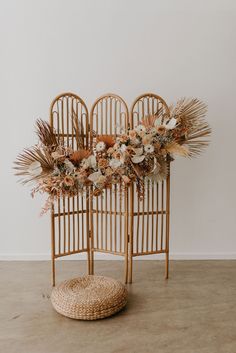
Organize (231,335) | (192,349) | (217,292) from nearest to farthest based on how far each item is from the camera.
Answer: (192,349) → (231,335) → (217,292)

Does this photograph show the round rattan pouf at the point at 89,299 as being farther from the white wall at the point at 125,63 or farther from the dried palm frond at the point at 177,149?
the white wall at the point at 125,63

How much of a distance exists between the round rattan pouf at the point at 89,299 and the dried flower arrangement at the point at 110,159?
66 centimetres

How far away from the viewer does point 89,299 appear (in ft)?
8.62

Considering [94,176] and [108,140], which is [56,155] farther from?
[108,140]

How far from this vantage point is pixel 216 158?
12.6ft

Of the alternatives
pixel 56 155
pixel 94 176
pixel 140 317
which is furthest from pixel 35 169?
pixel 140 317

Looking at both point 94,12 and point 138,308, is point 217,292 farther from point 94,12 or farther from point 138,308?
point 94,12

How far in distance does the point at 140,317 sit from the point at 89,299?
1.29ft

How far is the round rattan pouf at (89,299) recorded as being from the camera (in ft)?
8.45

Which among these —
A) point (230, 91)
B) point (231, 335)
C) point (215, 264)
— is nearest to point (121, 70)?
point (230, 91)

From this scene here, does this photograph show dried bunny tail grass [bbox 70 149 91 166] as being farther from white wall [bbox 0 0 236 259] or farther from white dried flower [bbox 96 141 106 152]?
white wall [bbox 0 0 236 259]

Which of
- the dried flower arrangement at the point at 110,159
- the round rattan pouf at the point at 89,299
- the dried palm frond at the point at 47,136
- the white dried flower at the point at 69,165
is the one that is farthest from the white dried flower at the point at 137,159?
the round rattan pouf at the point at 89,299

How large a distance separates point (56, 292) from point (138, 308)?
0.64 metres

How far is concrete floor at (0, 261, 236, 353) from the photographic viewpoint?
2283 mm
